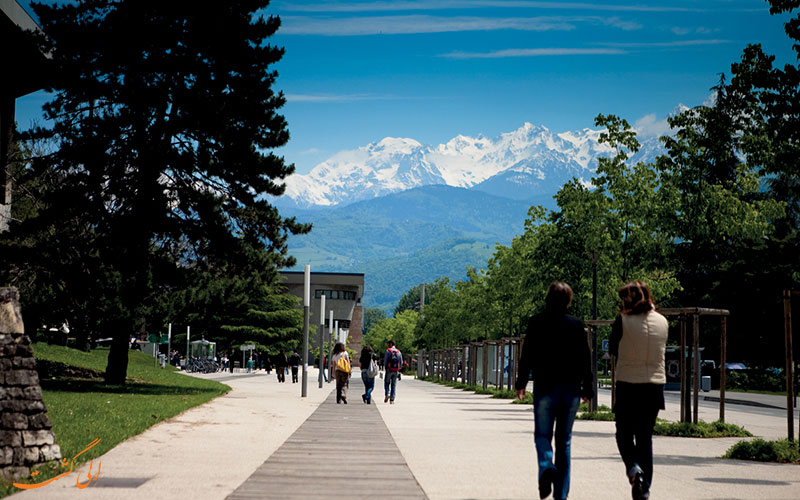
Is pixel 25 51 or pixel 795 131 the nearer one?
pixel 795 131

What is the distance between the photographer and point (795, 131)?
12.2 meters

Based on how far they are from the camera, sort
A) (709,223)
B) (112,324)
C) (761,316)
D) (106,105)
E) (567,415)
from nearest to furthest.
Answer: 1. (567,415)
2. (709,223)
3. (112,324)
4. (106,105)
5. (761,316)

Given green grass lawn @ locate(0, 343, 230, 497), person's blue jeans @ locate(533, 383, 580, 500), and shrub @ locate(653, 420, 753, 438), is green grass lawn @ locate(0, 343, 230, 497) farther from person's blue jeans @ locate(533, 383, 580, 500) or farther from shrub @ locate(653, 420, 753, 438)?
shrub @ locate(653, 420, 753, 438)

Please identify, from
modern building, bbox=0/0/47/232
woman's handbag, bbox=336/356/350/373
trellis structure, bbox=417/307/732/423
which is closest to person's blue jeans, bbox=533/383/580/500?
trellis structure, bbox=417/307/732/423

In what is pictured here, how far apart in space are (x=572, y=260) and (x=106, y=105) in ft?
45.5

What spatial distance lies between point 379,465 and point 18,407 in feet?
12.2

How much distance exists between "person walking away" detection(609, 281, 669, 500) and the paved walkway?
A: 592 millimetres

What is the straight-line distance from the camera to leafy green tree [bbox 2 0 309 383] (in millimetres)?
25844

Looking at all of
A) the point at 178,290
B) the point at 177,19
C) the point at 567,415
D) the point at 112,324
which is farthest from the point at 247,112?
the point at 567,415

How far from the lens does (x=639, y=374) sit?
781 cm

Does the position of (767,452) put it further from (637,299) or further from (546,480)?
(546,480)

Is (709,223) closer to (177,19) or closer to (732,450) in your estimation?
(732,450)

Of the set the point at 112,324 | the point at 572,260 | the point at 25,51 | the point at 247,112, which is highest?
the point at 25,51

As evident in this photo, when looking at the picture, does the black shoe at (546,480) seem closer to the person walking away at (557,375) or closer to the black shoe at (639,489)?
the person walking away at (557,375)
